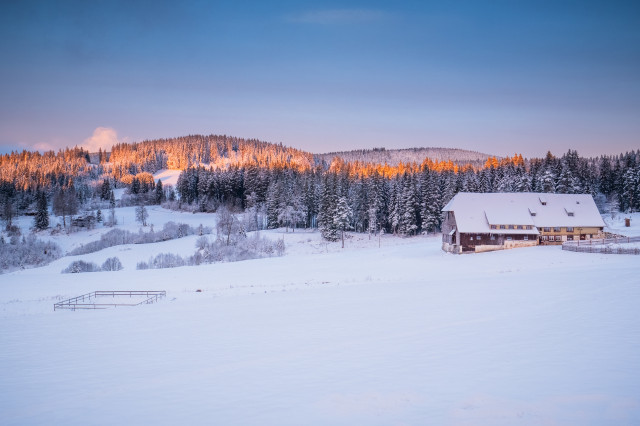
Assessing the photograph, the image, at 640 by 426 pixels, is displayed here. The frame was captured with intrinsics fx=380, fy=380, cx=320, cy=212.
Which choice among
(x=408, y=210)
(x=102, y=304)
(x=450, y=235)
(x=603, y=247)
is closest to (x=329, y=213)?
(x=408, y=210)

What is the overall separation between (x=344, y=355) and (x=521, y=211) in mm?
45436

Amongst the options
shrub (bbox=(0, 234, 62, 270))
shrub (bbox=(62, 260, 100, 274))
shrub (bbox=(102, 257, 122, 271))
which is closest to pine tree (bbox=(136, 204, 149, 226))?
shrub (bbox=(0, 234, 62, 270))

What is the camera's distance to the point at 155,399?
10.8 meters

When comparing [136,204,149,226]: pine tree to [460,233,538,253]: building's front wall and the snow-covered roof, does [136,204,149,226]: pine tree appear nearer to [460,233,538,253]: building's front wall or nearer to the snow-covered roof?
the snow-covered roof

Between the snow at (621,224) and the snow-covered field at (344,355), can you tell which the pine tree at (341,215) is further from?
the snow-covered field at (344,355)

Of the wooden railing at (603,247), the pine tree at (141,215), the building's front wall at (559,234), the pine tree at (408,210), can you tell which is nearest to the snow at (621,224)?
the building's front wall at (559,234)

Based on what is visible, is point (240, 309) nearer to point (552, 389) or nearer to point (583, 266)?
point (552, 389)

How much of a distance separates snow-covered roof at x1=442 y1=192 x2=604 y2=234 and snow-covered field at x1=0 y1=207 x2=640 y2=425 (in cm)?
1933

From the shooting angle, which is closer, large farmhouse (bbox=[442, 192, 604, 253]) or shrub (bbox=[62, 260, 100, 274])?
shrub (bbox=[62, 260, 100, 274])

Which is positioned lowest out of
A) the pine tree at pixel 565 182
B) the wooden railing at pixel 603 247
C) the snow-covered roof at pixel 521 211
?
the wooden railing at pixel 603 247

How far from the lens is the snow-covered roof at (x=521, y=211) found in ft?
164

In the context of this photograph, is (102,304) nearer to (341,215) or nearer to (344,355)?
(344,355)

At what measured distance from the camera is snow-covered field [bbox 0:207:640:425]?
9.73 m

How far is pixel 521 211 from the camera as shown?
5072 centimetres
